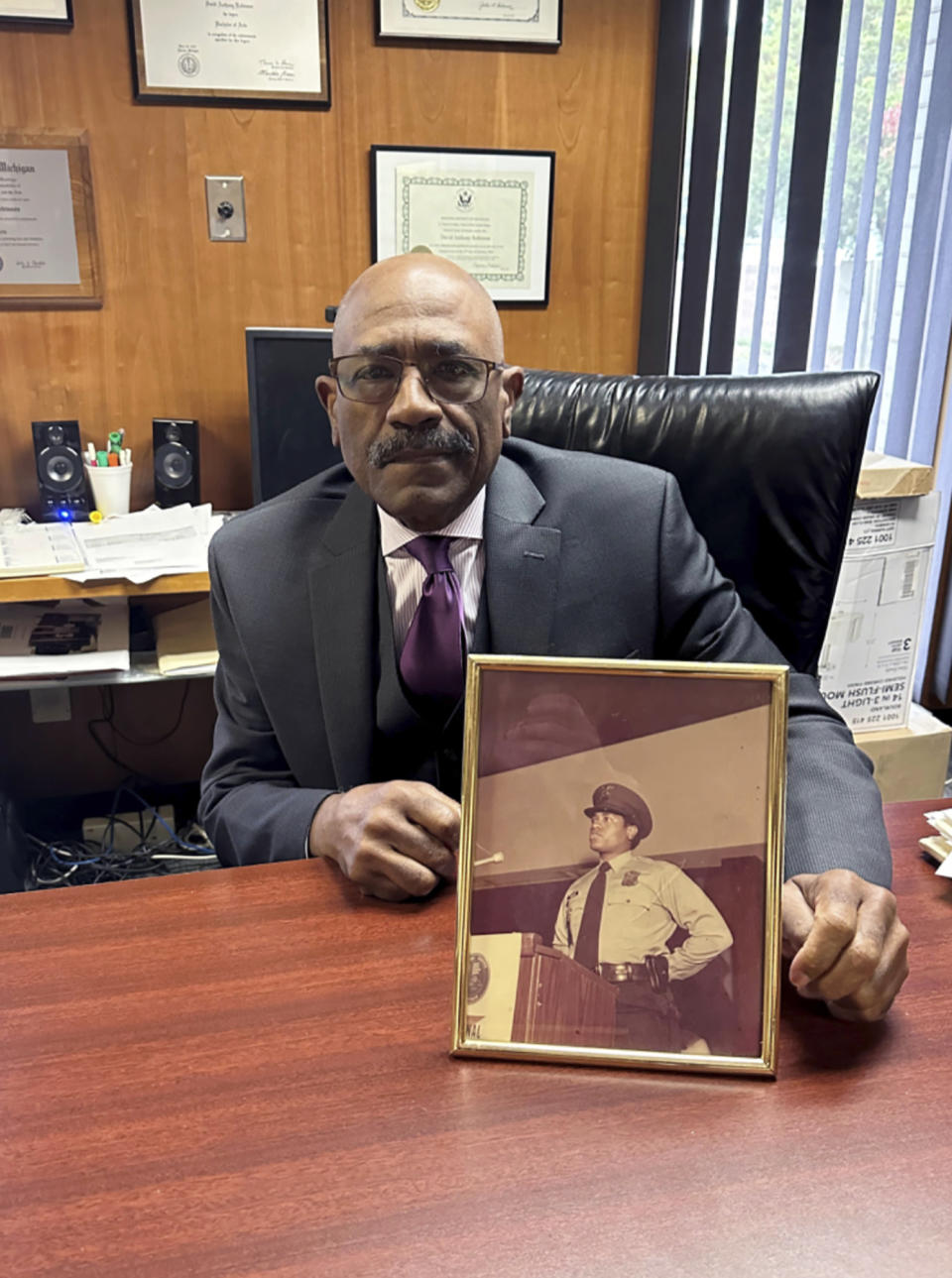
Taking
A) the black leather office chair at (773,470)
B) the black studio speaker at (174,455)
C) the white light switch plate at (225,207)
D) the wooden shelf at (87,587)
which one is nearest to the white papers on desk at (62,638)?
the wooden shelf at (87,587)

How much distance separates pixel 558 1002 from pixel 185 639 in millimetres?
1847

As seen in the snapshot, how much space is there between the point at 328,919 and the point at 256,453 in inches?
66.9

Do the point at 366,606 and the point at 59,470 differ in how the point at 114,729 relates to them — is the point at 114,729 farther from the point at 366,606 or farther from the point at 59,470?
the point at 366,606

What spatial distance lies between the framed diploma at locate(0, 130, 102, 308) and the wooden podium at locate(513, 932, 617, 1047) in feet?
7.35

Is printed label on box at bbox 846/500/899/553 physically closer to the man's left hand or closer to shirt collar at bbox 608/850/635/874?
the man's left hand

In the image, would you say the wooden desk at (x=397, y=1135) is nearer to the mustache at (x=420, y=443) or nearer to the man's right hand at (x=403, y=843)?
the man's right hand at (x=403, y=843)

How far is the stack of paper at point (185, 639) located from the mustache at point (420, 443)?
1.14m

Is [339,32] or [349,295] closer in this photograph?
[349,295]

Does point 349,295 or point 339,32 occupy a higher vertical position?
point 339,32

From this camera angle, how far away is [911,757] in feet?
7.82

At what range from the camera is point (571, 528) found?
1274 millimetres

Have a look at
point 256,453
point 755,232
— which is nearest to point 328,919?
point 256,453

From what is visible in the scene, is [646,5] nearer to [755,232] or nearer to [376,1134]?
[755,232]

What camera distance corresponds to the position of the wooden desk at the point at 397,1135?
562mm
